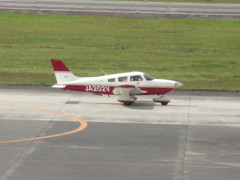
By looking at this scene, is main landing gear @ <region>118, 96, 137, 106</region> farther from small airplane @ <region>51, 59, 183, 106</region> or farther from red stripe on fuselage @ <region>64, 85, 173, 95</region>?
red stripe on fuselage @ <region>64, 85, 173, 95</region>

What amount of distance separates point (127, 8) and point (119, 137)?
148ft

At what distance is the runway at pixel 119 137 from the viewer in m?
32.1

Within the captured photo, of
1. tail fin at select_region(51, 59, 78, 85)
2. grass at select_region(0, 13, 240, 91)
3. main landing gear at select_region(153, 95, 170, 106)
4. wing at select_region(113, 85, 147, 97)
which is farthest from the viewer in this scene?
grass at select_region(0, 13, 240, 91)

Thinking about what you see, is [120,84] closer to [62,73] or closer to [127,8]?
[62,73]

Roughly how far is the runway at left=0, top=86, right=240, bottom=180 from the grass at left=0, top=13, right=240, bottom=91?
5.94 m

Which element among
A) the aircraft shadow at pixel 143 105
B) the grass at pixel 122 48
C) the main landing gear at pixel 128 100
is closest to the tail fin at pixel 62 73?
the main landing gear at pixel 128 100

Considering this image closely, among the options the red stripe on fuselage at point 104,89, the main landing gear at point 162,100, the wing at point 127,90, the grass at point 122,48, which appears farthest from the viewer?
the grass at point 122,48

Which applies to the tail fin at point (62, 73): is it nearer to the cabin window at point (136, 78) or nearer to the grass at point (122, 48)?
the cabin window at point (136, 78)

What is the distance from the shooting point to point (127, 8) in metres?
81.1

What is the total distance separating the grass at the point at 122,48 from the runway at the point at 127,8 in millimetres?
948

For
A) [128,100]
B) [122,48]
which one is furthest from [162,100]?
[122,48]

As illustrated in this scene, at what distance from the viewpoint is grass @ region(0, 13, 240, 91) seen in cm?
5669

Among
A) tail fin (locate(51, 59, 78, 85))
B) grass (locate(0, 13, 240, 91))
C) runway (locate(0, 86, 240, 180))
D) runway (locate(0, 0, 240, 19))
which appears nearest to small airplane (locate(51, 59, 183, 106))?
tail fin (locate(51, 59, 78, 85))

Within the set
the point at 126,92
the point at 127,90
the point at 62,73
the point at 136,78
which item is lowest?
the point at 126,92
